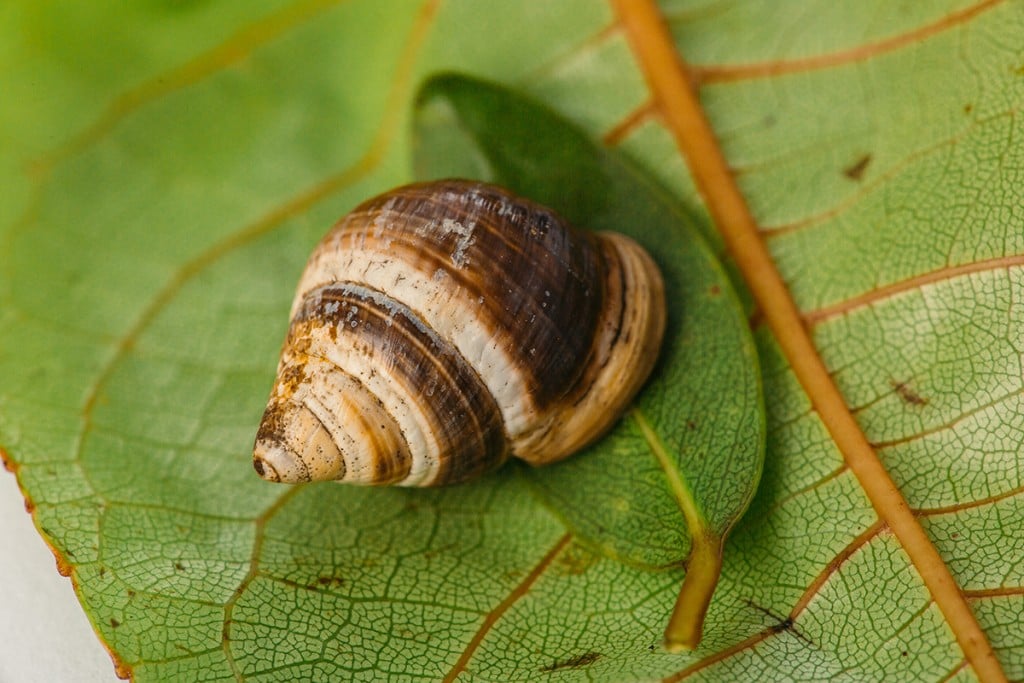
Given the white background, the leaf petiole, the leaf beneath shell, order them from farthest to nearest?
1. the white background
2. the leaf beneath shell
3. the leaf petiole

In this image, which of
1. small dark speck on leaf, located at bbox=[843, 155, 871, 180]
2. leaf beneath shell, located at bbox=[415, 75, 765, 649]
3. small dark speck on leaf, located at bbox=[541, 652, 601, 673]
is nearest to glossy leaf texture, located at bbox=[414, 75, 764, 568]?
leaf beneath shell, located at bbox=[415, 75, 765, 649]

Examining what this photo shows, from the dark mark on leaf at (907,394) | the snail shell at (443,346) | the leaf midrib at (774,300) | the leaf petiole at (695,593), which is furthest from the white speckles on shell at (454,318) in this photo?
the dark mark on leaf at (907,394)

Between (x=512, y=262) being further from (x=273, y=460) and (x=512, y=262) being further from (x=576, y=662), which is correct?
(x=576, y=662)

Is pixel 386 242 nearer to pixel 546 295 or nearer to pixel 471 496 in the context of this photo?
pixel 546 295

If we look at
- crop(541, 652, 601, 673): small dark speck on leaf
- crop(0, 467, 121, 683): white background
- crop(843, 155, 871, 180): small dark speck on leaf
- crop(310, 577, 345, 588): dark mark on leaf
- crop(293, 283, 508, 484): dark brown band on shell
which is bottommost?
crop(0, 467, 121, 683): white background

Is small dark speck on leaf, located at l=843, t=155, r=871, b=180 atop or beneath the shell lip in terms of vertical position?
atop

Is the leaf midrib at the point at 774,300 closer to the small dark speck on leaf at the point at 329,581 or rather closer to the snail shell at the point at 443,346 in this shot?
the snail shell at the point at 443,346

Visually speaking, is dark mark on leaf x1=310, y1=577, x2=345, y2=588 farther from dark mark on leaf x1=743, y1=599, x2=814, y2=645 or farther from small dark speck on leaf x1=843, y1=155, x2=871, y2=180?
small dark speck on leaf x1=843, y1=155, x2=871, y2=180

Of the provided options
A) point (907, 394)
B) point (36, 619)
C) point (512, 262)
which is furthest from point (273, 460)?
point (907, 394)
